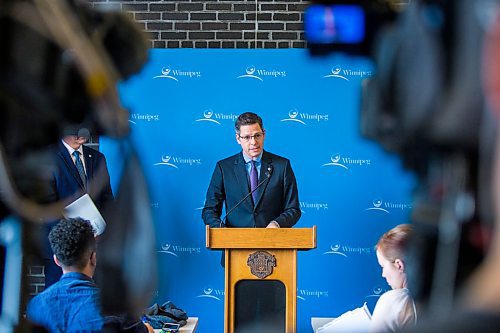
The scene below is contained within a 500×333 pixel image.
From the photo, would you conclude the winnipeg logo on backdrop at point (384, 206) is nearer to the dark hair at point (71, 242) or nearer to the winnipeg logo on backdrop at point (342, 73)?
the winnipeg logo on backdrop at point (342, 73)

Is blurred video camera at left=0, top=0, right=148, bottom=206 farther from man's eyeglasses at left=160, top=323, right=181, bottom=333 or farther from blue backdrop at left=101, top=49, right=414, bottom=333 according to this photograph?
blue backdrop at left=101, top=49, right=414, bottom=333

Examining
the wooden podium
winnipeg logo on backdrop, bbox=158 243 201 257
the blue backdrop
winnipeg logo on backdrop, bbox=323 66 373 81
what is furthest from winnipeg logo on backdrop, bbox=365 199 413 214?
the wooden podium

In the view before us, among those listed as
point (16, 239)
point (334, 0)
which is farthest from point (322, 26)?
point (16, 239)

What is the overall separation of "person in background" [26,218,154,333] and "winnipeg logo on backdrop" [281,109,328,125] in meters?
2.55

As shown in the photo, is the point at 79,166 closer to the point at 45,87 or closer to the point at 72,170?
the point at 72,170

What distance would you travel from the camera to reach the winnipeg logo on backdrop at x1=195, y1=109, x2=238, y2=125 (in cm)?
483

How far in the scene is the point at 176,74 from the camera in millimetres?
4836

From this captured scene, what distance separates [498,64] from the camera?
→ 0.51 metres

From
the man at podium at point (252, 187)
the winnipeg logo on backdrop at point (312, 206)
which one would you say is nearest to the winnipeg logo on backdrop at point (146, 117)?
the man at podium at point (252, 187)

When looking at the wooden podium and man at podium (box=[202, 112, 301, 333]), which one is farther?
man at podium (box=[202, 112, 301, 333])

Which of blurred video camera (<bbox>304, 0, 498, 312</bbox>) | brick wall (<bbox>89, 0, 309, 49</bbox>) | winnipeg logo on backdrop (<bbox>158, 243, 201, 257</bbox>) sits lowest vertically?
winnipeg logo on backdrop (<bbox>158, 243, 201, 257</bbox>)

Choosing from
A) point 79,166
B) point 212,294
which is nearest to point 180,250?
point 212,294

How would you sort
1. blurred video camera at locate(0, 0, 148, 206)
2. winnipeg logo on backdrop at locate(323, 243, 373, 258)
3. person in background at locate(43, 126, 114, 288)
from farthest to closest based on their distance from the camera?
winnipeg logo on backdrop at locate(323, 243, 373, 258) < person in background at locate(43, 126, 114, 288) < blurred video camera at locate(0, 0, 148, 206)

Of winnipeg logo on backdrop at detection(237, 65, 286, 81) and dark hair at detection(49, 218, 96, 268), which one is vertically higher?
winnipeg logo on backdrop at detection(237, 65, 286, 81)
